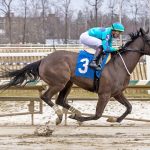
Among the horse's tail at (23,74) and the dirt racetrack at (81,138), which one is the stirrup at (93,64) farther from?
the dirt racetrack at (81,138)

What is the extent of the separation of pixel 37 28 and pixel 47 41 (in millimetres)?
2309

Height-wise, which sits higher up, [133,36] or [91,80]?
[133,36]

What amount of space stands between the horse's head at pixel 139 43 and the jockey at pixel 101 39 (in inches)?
15.7

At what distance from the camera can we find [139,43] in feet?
30.9

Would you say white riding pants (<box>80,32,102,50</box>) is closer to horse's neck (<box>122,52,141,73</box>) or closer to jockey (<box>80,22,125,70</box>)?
jockey (<box>80,22,125,70</box>)

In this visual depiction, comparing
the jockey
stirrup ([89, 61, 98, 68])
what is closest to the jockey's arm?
the jockey

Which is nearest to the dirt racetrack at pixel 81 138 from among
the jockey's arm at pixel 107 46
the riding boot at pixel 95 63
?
the riding boot at pixel 95 63

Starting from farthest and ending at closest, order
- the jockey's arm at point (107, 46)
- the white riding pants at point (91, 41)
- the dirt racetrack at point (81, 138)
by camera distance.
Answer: the white riding pants at point (91, 41), the jockey's arm at point (107, 46), the dirt racetrack at point (81, 138)

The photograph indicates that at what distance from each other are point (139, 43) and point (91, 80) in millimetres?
1115

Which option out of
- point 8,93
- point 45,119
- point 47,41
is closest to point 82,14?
point 47,41

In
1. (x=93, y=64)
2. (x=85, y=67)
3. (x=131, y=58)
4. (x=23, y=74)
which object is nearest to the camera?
(x=93, y=64)

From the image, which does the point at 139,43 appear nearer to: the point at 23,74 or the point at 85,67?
the point at 85,67

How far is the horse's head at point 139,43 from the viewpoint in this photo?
30.7 ft

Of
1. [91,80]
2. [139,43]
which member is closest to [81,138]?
[91,80]
